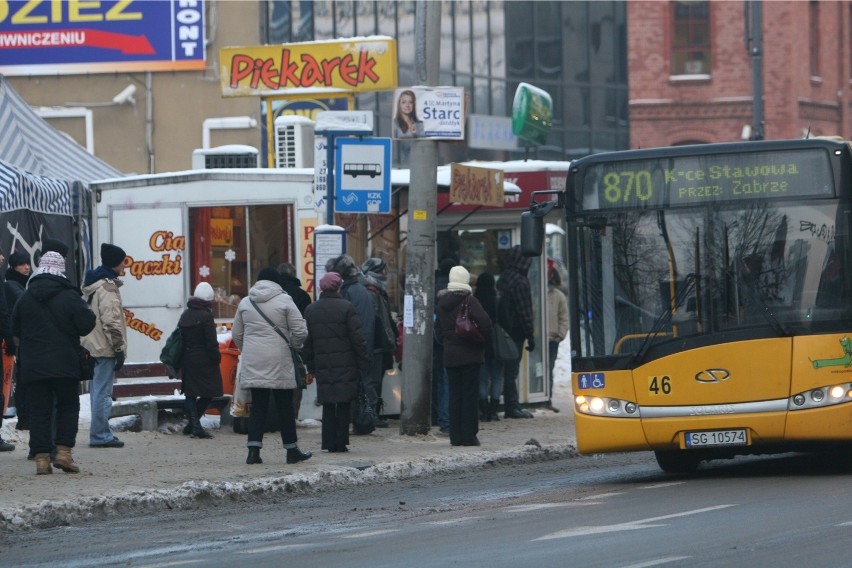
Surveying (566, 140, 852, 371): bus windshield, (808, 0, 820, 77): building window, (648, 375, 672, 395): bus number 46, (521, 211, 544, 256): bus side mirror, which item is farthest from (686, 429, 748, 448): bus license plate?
(808, 0, 820, 77): building window

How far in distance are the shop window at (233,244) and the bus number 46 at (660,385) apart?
683 centimetres

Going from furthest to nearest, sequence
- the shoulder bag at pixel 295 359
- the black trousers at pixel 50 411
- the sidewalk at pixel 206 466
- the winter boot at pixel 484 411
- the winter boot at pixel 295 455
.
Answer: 1. the winter boot at pixel 484 411
2. the winter boot at pixel 295 455
3. the shoulder bag at pixel 295 359
4. the black trousers at pixel 50 411
5. the sidewalk at pixel 206 466

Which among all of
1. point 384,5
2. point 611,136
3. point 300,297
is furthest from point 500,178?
point 611,136

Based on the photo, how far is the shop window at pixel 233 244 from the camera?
1912 cm

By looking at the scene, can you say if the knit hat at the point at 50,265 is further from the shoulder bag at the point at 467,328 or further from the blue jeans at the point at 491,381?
the blue jeans at the point at 491,381

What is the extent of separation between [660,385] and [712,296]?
0.79 meters

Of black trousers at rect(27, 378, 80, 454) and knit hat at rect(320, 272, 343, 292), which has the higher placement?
knit hat at rect(320, 272, 343, 292)

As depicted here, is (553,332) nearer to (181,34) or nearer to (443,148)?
(181,34)

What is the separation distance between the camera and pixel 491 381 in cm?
1959

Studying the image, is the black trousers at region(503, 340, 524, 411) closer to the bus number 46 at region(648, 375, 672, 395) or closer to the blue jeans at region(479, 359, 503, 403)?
the blue jeans at region(479, 359, 503, 403)

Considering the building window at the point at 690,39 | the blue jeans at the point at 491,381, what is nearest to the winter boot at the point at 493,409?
the blue jeans at the point at 491,381

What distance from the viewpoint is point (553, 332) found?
2169 centimetres

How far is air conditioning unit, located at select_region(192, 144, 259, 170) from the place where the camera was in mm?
21281

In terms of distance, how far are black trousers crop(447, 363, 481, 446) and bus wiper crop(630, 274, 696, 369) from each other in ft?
10.9
